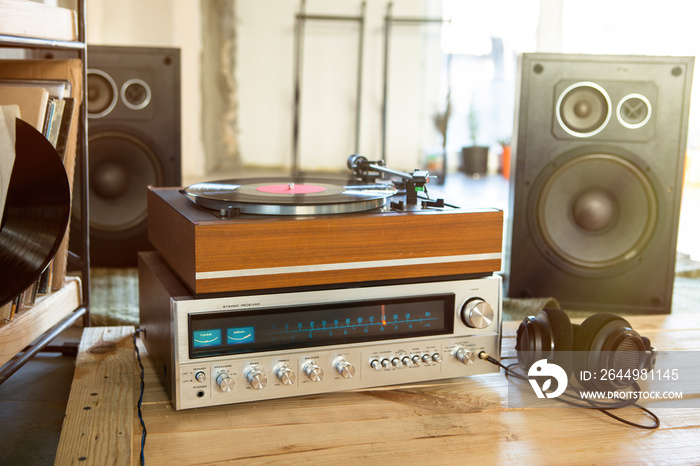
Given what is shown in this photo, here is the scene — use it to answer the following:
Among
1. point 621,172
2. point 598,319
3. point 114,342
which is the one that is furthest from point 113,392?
point 621,172

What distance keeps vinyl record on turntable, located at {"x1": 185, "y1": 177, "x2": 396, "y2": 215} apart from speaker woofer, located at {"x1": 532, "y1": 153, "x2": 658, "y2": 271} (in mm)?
728

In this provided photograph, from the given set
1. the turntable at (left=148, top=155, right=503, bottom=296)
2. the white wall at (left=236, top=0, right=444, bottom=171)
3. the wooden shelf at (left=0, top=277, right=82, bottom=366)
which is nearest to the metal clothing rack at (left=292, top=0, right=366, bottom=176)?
the white wall at (left=236, top=0, right=444, bottom=171)

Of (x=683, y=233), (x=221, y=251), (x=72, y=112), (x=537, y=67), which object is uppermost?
(x=537, y=67)

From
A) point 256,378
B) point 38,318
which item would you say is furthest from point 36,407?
point 256,378

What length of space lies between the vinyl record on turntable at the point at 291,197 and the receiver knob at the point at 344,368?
0.19 metres

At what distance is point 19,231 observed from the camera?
2.82ft

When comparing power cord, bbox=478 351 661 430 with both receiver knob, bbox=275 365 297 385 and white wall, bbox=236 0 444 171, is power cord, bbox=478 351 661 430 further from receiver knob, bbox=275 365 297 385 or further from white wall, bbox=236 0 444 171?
white wall, bbox=236 0 444 171

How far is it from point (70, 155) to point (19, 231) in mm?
239

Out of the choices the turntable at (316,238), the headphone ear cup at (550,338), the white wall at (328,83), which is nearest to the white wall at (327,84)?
the white wall at (328,83)

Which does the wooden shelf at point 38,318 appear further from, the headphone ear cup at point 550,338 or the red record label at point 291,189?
the headphone ear cup at point 550,338

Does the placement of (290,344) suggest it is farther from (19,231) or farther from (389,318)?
(19,231)

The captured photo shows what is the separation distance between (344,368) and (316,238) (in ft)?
0.57

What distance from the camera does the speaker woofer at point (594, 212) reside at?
5.20 feet

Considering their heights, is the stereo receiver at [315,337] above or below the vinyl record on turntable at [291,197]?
below
